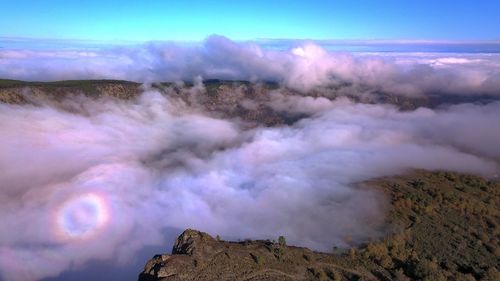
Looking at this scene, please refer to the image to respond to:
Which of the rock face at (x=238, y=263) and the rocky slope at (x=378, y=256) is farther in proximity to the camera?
the rocky slope at (x=378, y=256)

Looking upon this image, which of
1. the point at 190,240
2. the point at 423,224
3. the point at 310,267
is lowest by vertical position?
the point at 423,224

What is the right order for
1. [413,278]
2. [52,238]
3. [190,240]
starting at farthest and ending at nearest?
1. [52,238]
2. [413,278]
3. [190,240]

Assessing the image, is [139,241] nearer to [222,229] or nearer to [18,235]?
[222,229]

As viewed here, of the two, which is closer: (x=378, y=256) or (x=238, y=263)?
(x=238, y=263)

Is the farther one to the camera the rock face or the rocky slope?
the rocky slope

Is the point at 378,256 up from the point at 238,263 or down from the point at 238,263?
down

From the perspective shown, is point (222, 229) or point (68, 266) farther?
point (222, 229)

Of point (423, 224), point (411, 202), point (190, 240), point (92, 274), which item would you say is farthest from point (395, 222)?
point (92, 274)
